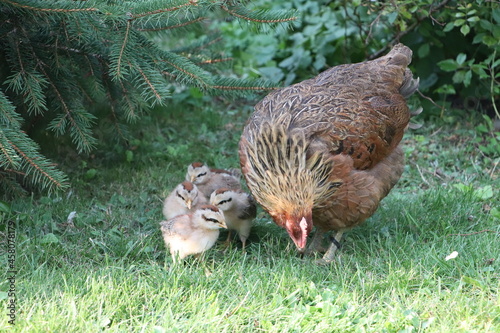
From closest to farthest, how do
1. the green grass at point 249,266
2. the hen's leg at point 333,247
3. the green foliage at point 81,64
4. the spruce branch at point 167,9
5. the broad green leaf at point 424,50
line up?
the green grass at point 249,266, the spruce branch at point 167,9, the green foliage at point 81,64, the hen's leg at point 333,247, the broad green leaf at point 424,50

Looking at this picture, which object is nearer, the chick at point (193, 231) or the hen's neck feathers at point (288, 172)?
the hen's neck feathers at point (288, 172)

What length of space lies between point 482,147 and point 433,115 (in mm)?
894

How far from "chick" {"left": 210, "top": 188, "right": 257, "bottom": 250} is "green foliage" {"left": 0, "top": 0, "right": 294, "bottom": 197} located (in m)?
0.82

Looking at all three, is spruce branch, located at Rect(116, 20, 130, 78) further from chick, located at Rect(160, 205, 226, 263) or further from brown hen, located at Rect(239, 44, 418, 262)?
chick, located at Rect(160, 205, 226, 263)

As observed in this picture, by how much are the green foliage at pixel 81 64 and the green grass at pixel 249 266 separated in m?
0.52

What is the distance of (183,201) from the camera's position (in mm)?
4477

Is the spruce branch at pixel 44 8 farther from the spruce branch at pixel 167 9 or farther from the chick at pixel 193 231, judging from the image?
the chick at pixel 193 231

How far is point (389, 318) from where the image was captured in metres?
3.22

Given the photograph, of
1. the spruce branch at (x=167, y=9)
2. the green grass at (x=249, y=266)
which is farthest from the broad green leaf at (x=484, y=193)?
the spruce branch at (x=167, y=9)

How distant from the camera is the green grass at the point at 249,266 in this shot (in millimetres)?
3184

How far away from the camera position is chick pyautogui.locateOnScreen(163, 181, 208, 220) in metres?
4.45

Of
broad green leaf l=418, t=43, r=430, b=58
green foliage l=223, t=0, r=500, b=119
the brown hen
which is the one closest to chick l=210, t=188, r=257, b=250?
the brown hen

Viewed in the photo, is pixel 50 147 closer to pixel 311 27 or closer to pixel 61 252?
pixel 61 252

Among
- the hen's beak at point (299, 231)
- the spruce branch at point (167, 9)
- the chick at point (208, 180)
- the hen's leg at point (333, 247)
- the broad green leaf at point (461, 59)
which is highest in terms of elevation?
the spruce branch at point (167, 9)
